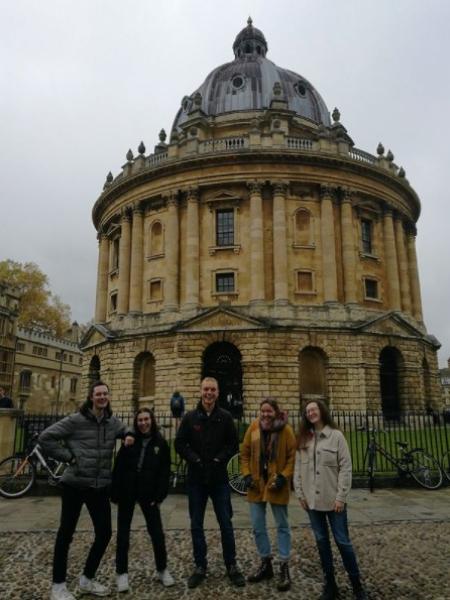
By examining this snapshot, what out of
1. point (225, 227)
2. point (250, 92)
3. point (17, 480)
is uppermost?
point (250, 92)

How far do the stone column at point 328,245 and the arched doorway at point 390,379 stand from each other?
4.99 m

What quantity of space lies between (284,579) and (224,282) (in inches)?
915

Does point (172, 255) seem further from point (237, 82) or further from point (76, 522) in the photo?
point (76, 522)

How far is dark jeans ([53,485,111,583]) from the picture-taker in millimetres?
4793

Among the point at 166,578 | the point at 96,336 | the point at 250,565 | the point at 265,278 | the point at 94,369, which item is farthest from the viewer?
the point at 94,369

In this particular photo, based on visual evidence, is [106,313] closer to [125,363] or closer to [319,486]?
[125,363]

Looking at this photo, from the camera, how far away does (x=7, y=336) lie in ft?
139

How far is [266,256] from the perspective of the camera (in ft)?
90.5

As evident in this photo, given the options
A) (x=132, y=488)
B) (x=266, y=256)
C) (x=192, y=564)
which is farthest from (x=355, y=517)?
(x=266, y=256)

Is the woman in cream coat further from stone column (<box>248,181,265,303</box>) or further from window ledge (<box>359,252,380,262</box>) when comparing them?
window ledge (<box>359,252,380,262</box>)

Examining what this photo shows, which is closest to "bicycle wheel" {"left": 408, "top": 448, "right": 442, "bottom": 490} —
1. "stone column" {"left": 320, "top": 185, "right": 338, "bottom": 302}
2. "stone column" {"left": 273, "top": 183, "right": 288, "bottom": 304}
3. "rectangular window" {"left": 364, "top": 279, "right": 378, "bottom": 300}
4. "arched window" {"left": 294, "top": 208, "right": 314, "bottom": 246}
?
"stone column" {"left": 273, "top": 183, "right": 288, "bottom": 304}

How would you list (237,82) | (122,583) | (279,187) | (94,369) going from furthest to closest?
1. (237,82)
2. (94,369)
3. (279,187)
4. (122,583)

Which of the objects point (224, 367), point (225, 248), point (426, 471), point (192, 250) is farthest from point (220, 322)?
point (426, 471)

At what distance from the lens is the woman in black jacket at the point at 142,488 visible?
5.20 m
